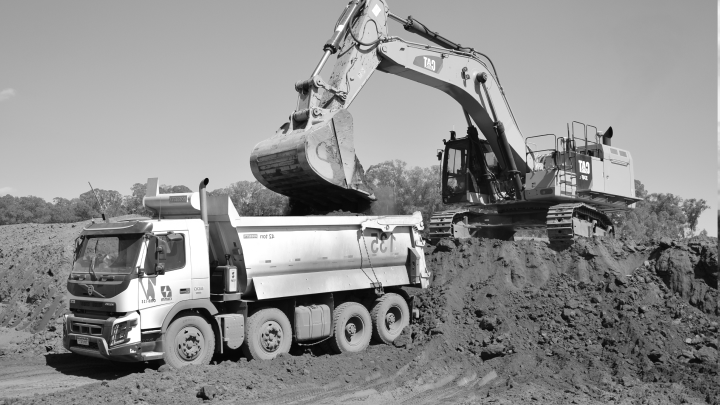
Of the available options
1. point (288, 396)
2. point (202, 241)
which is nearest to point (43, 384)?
point (202, 241)

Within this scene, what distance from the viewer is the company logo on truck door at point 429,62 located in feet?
50.4

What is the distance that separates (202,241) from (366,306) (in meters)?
3.85

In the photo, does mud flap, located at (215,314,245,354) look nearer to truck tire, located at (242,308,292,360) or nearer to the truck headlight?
truck tire, located at (242,308,292,360)

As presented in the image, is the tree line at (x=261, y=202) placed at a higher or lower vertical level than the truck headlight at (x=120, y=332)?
higher

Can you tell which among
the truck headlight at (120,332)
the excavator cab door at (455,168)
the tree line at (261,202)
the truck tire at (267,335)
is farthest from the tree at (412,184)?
the truck headlight at (120,332)

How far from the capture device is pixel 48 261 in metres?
18.5

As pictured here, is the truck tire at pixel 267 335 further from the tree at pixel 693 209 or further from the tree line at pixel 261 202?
the tree at pixel 693 209

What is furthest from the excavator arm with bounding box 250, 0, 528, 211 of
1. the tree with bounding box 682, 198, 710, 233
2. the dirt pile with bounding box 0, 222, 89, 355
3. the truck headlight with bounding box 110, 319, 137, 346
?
the tree with bounding box 682, 198, 710, 233

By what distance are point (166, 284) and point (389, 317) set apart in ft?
15.9

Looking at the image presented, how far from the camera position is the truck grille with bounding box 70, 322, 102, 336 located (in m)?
9.56

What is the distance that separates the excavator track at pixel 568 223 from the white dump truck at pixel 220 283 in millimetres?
5847

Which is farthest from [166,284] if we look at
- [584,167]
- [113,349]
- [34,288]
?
[584,167]

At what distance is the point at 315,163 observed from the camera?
11977 millimetres

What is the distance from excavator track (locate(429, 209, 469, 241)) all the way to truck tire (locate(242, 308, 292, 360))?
742 centimetres
